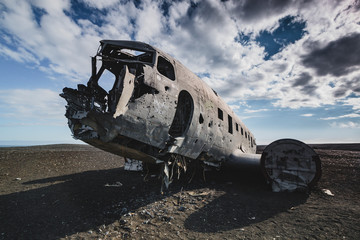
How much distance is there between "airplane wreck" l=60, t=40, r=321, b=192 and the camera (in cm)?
378

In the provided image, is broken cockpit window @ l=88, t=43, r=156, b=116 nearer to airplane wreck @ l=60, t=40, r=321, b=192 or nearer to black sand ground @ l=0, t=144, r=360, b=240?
airplane wreck @ l=60, t=40, r=321, b=192

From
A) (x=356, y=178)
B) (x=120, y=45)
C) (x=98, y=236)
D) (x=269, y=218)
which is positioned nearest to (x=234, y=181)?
(x=269, y=218)

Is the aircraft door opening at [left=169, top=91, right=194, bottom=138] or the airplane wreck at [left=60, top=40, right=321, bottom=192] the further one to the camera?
the aircraft door opening at [left=169, top=91, right=194, bottom=138]

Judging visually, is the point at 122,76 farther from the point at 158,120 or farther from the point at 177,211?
the point at 177,211

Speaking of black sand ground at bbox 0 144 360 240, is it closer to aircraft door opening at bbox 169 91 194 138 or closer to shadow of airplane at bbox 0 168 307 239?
shadow of airplane at bbox 0 168 307 239

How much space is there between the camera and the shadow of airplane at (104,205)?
4.07m

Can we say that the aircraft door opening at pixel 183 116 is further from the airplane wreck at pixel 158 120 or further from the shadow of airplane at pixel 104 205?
the shadow of airplane at pixel 104 205

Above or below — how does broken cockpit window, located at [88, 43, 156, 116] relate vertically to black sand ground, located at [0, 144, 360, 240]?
above

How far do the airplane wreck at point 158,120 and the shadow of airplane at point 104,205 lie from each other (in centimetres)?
98

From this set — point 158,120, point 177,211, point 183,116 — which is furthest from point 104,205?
point 183,116

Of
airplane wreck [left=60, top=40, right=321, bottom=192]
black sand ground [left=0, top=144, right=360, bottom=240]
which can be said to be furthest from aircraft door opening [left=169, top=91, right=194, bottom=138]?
black sand ground [left=0, top=144, right=360, bottom=240]

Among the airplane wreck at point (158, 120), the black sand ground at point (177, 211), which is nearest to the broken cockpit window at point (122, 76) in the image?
the airplane wreck at point (158, 120)

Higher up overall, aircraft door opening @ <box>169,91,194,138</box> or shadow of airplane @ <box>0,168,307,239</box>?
aircraft door opening @ <box>169,91,194,138</box>

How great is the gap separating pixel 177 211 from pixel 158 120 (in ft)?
8.58
